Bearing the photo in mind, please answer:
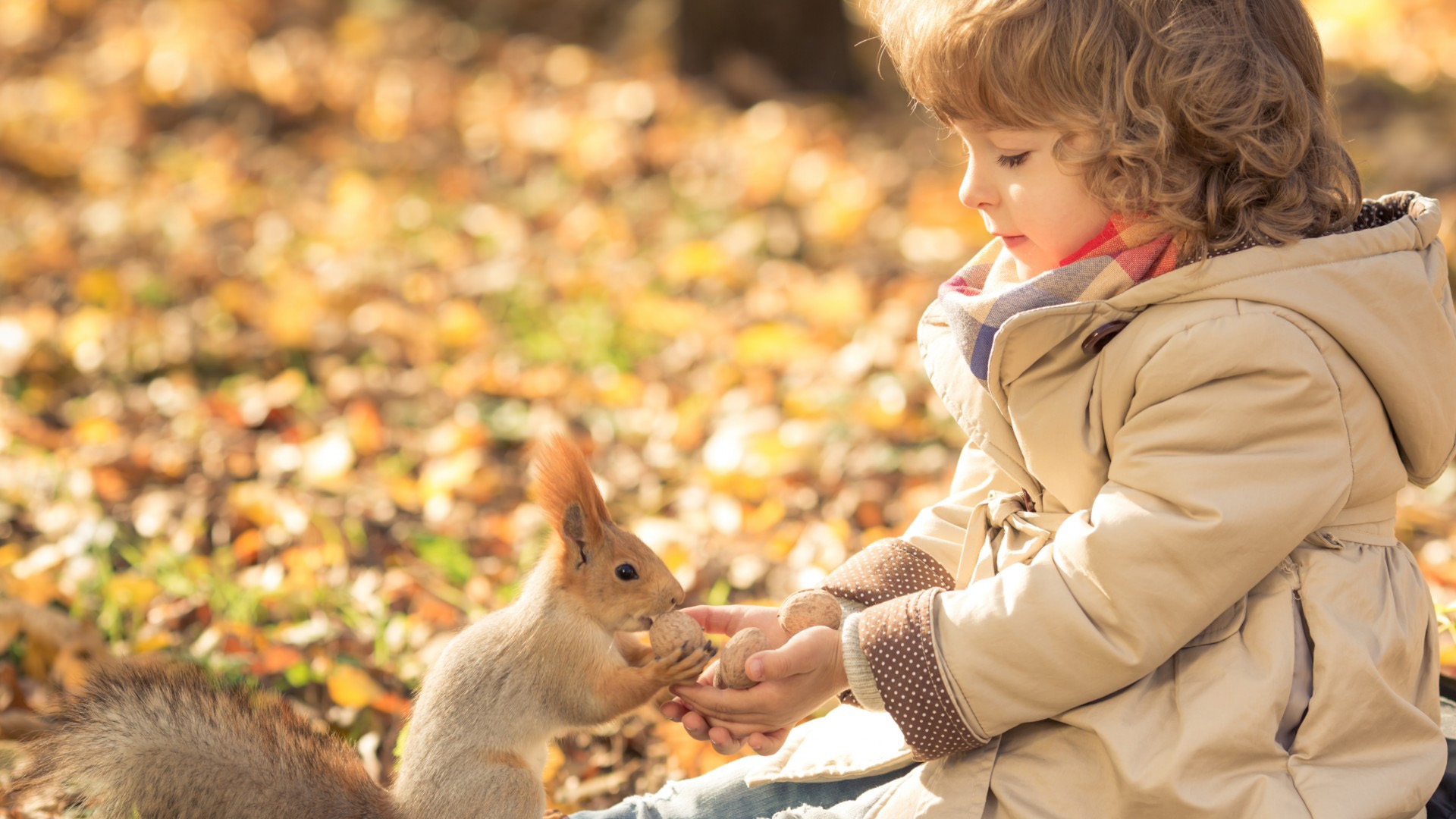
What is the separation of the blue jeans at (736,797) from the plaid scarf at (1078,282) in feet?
1.92

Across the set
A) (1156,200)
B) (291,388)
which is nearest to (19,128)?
(291,388)

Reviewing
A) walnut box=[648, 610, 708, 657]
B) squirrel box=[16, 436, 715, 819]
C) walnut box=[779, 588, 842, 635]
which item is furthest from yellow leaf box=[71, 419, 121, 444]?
walnut box=[779, 588, 842, 635]

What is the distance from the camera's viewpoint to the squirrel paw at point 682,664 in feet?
5.31

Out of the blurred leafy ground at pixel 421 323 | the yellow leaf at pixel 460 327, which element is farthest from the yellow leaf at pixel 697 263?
the yellow leaf at pixel 460 327

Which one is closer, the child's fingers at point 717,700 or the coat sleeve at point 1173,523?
the coat sleeve at point 1173,523

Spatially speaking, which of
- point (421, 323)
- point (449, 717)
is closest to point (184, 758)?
point (449, 717)

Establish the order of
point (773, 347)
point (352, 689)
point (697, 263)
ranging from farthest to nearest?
1. point (697, 263)
2. point (773, 347)
3. point (352, 689)

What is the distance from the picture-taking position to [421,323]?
165 inches

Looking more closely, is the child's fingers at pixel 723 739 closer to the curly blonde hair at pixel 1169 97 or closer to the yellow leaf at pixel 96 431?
the curly blonde hair at pixel 1169 97

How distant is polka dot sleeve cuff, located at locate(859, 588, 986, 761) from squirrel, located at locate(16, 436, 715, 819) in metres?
0.28

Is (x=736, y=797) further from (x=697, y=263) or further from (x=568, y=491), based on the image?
(x=697, y=263)

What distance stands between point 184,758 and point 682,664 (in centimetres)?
59

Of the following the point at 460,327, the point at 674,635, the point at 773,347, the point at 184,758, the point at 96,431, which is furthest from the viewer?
the point at 460,327

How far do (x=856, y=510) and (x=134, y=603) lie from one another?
1.48 metres
